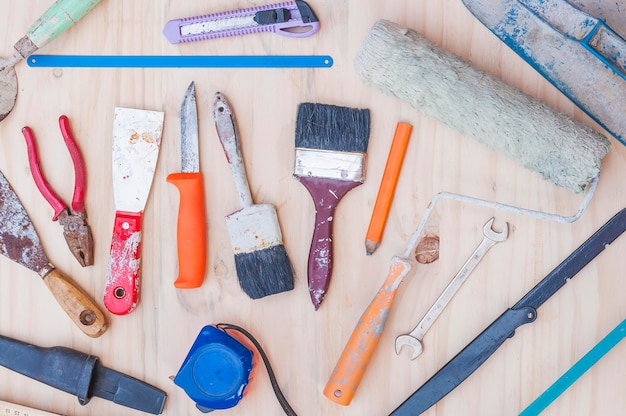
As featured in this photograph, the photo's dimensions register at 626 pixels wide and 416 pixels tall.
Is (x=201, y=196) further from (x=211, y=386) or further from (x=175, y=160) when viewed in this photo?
(x=211, y=386)

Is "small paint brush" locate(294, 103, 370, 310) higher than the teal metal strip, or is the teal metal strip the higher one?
"small paint brush" locate(294, 103, 370, 310)

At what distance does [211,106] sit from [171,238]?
216mm

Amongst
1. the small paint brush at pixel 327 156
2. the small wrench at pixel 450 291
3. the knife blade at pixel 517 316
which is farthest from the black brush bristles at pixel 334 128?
the knife blade at pixel 517 316

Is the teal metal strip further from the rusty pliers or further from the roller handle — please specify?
the roller handle

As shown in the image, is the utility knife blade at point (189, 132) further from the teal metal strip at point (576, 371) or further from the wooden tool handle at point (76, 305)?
the teal metal strip at point (576, 371)

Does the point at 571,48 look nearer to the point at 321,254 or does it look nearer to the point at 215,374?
the point at 321,254

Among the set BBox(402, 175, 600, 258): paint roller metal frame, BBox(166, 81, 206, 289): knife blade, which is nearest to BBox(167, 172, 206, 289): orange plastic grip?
BBox(166, 81, 206, 289): knife blade

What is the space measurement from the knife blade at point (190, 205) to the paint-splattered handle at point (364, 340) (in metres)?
0.25

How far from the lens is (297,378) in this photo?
1007 mm

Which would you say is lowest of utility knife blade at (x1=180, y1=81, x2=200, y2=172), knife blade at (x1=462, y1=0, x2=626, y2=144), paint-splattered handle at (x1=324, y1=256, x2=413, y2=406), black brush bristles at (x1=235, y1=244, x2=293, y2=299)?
paint-splattered handle at (x1=324, y1=256, x2=413, y2=406)

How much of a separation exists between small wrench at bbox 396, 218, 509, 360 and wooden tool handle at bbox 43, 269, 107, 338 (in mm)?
466

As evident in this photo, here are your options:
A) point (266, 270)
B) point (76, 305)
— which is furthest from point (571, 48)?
point (76, 305)

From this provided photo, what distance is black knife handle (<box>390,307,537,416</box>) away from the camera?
950mm

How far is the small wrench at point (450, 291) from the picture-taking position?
964 mm
